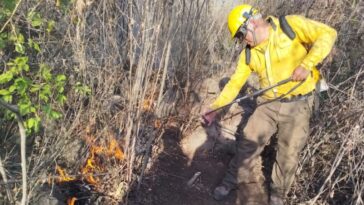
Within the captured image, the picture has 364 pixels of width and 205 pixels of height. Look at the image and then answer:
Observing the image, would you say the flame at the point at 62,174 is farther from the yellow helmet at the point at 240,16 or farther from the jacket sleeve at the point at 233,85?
the yellow helmet at the point at 240,16

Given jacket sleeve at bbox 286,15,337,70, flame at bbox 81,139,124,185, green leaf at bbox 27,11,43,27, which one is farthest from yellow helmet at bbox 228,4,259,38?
green leaf at bbox 27,11,43,27

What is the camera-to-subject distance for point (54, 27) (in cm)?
385

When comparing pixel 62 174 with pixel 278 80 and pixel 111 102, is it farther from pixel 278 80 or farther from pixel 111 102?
pixel 278 80

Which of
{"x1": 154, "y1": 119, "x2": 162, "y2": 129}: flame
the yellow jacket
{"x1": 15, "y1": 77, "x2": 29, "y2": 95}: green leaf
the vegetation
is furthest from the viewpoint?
{"x1": 154, "y1": 119, "x2": 162, "y2": 129}: flame

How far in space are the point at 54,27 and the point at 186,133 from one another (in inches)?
82.9

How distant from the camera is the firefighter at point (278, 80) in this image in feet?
12.3

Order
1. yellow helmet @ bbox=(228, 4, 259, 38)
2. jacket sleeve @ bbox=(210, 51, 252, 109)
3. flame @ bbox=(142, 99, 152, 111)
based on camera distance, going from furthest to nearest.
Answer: jacket sleeve @ bbox=(210, 51, 252, 109), flame @ bbox=(142, 99, 152, 111), yellow helmet @ bbox=(228, 4, 259, 38)

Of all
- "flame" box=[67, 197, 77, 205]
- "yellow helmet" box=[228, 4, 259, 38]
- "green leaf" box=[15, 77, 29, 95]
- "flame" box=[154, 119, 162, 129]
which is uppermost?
"yellow helmet" box=[228, 4, 259, 38]

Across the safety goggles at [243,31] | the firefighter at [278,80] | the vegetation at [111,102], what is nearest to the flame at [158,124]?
the vegetation at [111,102]

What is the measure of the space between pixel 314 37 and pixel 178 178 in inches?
82.2

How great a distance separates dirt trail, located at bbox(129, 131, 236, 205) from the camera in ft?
13.9

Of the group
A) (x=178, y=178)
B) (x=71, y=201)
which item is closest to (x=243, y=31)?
(x=178, y=178)

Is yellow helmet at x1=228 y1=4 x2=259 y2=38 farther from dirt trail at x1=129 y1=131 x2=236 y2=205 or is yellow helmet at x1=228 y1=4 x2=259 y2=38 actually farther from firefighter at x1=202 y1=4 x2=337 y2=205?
dirt trail at x1=129 y1=131 x2=236 y2=205

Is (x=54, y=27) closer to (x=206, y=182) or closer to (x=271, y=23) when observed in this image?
(x=271, y=23)
